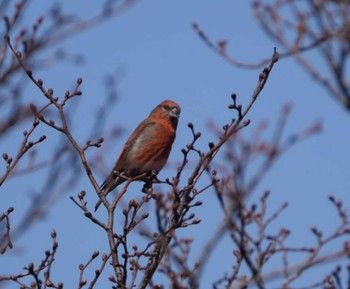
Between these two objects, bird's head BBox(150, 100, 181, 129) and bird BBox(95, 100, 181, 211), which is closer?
bird BBox(95, 100, 181, 211)

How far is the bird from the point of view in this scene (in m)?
7.61

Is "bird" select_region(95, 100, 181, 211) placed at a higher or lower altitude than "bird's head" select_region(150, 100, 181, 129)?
lower

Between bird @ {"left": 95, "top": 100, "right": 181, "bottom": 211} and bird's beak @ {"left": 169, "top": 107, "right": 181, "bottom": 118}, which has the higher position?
bird's beak @ {"left": 169, "top": 107, "right": 181, "bottom": 118}

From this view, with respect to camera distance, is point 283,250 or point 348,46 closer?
point 283,250

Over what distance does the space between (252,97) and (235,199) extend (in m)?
1.05

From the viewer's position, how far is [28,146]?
489 centimetres

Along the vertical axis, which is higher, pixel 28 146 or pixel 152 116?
pixel 152 116

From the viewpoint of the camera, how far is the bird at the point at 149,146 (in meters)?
7.61

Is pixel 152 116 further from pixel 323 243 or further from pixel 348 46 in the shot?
pixel 323 243

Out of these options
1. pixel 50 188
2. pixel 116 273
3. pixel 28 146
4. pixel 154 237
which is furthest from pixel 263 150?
pixel 50 188

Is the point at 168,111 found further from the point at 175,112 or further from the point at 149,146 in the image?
the point at 149,146

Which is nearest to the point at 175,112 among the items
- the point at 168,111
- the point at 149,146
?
the point at 168,111

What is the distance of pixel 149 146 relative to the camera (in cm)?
778

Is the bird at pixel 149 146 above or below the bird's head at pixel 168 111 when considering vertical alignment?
below
